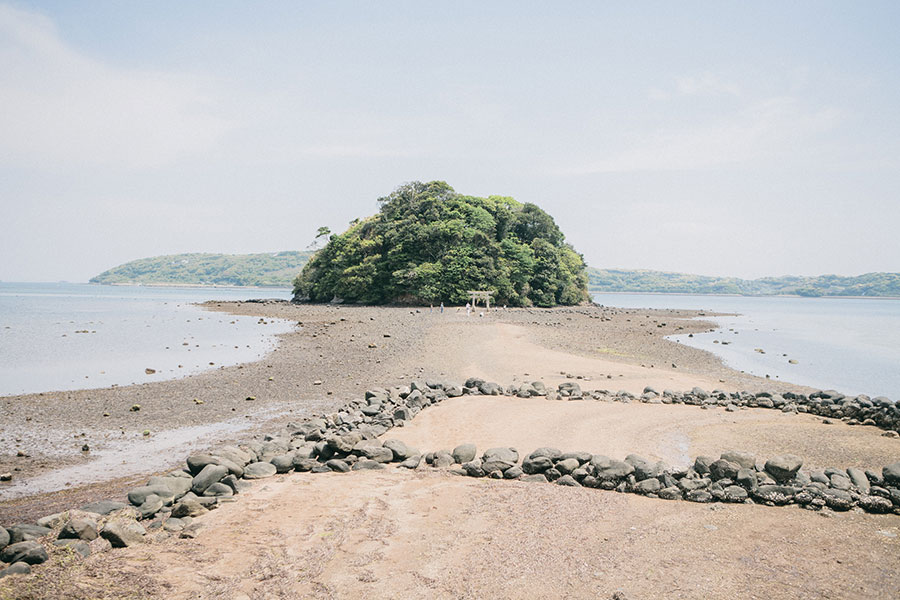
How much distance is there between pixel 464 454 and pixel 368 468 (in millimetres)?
1693

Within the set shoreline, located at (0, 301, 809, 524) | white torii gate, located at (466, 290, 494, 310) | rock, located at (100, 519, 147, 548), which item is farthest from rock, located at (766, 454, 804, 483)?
white torii gate, located at (466, 290, 494, 310)

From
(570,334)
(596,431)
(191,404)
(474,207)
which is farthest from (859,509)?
(474,207)

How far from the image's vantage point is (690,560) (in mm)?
5836

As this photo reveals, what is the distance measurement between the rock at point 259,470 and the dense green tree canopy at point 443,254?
47587 millimetres

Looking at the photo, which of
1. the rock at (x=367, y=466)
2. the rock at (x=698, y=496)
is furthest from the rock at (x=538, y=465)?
the rock at (x=367, y=466)

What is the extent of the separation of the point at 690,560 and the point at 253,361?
755 inches

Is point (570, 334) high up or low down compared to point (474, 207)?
down

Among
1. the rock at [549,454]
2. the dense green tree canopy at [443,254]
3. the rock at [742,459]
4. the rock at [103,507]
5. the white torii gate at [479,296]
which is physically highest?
the dense green tree canopy at [443,254]

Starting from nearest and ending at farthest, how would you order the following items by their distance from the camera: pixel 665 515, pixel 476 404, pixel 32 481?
pixel 665 515 < pixel 32 481 < pixel 476 404

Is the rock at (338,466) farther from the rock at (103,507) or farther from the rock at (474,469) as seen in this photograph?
the rock at (103,507)

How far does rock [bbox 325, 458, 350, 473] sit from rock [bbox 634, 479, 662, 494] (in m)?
4.70

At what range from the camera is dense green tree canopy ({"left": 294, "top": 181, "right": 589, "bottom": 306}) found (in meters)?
58.5

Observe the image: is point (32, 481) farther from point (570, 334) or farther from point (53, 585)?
point (570, 334)

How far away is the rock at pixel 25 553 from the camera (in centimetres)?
556
